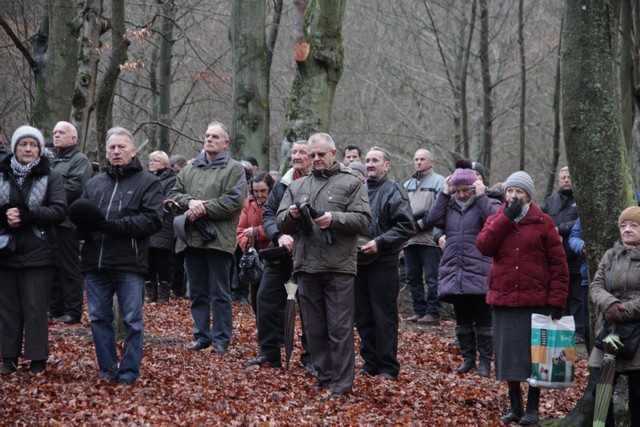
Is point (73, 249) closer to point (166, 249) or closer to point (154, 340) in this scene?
point (154, 340)

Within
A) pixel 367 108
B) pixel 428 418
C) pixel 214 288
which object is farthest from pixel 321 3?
pixel 367 108

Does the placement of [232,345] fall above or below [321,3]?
below

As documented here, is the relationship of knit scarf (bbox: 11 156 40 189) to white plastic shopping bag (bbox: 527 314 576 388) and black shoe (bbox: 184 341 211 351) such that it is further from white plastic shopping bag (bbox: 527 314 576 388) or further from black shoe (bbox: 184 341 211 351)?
white plastic shopping bag (bbox: 527 314 576 388)

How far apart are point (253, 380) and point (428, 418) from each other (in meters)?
1.84

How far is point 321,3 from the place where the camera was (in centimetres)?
1196

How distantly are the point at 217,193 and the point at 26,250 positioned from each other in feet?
8.06

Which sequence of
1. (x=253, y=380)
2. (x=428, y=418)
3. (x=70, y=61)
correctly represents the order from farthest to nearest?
(x=70, y=61) < (x=253, y=380) < (x=428, y=418)

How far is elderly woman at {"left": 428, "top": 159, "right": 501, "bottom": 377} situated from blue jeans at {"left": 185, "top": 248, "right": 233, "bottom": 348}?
2525 mm

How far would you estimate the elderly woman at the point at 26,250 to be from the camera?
846 centimetres

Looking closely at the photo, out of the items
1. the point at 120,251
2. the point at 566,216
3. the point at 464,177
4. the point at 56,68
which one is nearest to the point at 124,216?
the point at 120,251

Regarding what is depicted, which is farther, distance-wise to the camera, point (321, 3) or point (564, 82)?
point (321, 3)

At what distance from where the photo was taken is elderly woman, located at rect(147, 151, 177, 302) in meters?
14.3

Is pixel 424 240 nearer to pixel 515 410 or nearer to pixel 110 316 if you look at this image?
pixel 515 410

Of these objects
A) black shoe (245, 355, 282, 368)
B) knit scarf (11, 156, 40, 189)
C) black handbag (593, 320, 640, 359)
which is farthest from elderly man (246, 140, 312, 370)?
black handbag (593, 320, 640, 359)
